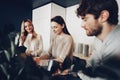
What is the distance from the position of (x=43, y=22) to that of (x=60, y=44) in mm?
254

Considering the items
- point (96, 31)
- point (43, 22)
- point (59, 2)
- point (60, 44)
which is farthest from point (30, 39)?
point (96, 31)

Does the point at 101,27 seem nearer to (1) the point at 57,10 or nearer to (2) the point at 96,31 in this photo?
(2) the point at 96,31

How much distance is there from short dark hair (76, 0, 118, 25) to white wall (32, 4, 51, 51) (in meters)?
0.29

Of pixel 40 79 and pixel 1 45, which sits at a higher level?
pixel 1 45

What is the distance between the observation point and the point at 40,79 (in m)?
1.90

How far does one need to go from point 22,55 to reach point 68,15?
1.86 feet

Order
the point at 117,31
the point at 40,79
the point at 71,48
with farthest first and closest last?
the point at 40,79, the point at 71,48, the point at 117,31

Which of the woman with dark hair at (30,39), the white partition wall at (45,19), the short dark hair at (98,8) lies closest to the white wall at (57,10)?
the white partition wall at (45,19)

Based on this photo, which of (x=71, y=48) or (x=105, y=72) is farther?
(x=71, y=48)

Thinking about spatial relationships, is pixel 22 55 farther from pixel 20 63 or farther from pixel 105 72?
pixel 105 72

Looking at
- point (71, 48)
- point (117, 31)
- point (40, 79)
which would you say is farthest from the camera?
point (40, 79)

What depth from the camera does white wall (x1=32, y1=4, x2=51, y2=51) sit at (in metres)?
1.89

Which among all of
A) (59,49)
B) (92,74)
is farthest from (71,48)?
(92,74)

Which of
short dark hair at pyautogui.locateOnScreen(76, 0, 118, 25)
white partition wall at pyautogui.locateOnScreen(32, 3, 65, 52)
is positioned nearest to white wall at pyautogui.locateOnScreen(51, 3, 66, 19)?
white partition wall at pyautogui.locateOnScreen(32, 3, 65, 52)
